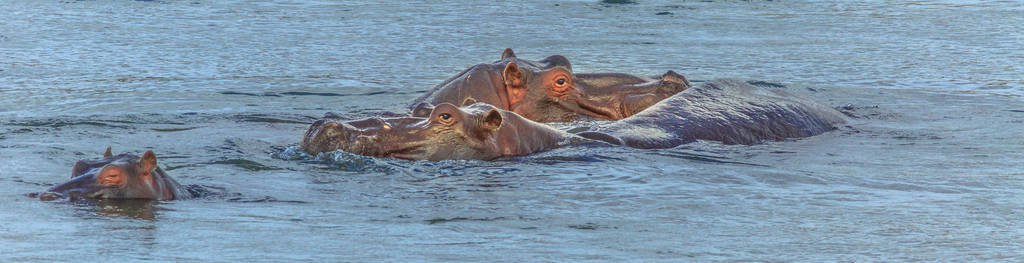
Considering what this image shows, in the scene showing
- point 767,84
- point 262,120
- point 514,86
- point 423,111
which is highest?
point 423,111

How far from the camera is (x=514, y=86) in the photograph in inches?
354

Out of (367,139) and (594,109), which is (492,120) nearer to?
(367,139)

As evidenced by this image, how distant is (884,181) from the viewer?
659 centimetres

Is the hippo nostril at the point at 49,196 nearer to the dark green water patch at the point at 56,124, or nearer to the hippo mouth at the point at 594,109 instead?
the dark green water patch at the point at 56,124

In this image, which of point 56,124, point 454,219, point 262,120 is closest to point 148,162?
point 454,219

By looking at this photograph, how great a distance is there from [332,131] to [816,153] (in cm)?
269

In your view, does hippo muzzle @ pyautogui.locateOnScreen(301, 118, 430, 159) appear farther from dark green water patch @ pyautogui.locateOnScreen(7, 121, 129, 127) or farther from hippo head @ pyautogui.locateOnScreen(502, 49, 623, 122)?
dark green water patch @ pyautogui.locateOnScreen(7, 121, 129, 127)

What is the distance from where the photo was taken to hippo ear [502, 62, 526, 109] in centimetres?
893

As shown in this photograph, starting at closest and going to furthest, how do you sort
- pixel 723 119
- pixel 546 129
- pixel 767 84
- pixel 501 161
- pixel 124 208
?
1. pixel 124 208
2. pixel 501 161
3. pixel 546 129
4. pixel 723 119
5. pixel 767 84

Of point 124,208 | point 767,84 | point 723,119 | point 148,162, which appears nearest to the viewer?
point 124,208

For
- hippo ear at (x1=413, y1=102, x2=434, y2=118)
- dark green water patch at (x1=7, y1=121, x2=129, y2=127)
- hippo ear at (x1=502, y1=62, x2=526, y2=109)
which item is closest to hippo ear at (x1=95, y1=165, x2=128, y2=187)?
hippo ear at (x1=413, y1=102, x2=434, y2=118)

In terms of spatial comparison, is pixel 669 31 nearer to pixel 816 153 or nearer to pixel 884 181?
pixel 816 153

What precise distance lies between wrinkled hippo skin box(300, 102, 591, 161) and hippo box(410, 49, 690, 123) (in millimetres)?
1615

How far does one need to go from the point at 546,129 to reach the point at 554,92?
146cm
